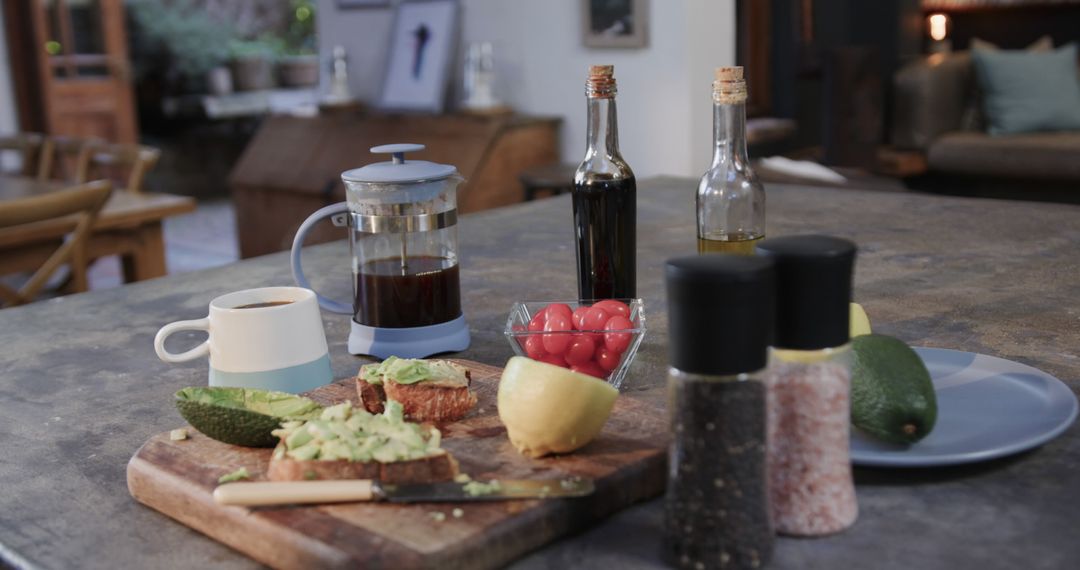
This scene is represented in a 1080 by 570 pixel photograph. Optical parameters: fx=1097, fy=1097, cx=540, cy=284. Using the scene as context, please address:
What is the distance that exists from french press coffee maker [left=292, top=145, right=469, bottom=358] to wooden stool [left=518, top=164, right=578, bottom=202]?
2.30m

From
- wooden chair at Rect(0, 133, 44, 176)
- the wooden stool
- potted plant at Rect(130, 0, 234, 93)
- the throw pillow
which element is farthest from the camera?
potted plant at Rect(130, 0, 234, 93)

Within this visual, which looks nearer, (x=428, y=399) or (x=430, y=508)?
(x=430, y=508)

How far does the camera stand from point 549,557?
76cm

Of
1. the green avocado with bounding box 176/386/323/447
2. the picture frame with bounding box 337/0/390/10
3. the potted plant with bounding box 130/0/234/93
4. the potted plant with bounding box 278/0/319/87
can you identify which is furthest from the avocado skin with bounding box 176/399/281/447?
the potted plant with bounding box 278/0/319/87

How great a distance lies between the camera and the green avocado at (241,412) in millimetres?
875

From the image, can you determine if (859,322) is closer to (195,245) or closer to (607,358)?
(607,358)

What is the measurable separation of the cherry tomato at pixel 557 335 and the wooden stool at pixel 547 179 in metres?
2.45

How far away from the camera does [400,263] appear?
1252mm

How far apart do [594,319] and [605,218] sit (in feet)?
0.63

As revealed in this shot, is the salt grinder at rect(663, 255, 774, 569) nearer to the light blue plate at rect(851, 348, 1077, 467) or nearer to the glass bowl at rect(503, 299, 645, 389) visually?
the light blue plate at rect(851, 348, 1077, 467)

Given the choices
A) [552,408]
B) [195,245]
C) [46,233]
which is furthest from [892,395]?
[195,245]

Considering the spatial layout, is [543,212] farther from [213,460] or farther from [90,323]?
[213,460]

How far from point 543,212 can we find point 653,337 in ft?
2.94

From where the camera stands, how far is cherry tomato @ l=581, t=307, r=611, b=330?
108 centimetres
